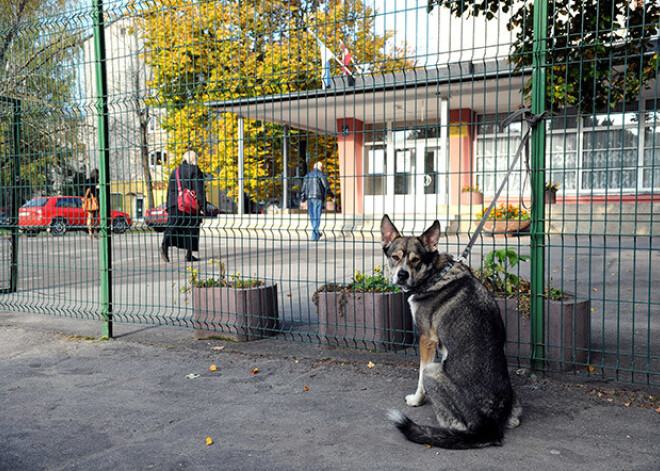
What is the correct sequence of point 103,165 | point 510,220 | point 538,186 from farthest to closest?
point 510,220, point 103,165, point 538,186

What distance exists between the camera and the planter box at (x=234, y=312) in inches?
211

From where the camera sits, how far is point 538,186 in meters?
4.21

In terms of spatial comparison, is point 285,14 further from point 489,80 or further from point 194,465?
point 194,465

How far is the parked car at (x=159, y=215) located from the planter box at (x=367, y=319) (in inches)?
59.2

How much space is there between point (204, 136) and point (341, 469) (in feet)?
12.1

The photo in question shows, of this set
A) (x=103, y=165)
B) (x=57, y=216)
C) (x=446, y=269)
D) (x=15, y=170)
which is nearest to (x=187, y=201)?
(x=103, y=165)

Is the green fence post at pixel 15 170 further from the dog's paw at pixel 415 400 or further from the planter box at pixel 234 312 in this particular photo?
the dog's paw at pixel 415 400

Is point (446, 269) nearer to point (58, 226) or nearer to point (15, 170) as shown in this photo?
point (58, 226)

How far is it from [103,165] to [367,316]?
3.19 metres

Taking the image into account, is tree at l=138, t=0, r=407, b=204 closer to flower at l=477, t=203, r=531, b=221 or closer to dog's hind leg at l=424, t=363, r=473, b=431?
flower at l=477, t=203, r=531, b=221

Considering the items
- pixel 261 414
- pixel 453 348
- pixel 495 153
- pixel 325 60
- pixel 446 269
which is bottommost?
pixel 261 414

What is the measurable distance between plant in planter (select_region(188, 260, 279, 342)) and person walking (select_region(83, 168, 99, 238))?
124 centimetres

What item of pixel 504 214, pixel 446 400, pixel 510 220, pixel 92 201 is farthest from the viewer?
pixel 504 214

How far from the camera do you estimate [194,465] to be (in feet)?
9.71
